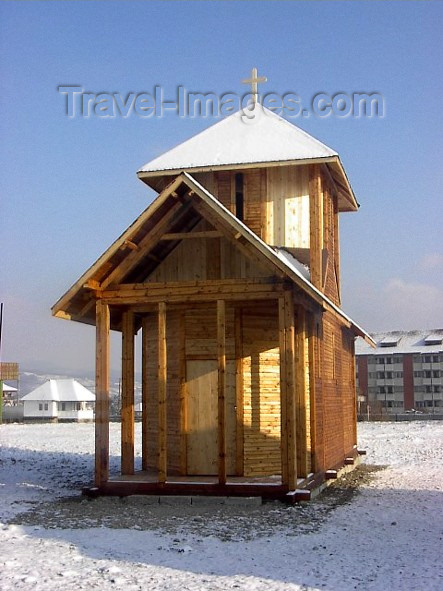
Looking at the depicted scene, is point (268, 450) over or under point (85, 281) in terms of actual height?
under

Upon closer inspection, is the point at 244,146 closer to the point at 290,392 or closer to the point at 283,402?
the point at 290,392

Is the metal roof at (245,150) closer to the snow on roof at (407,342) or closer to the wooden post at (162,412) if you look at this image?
the wooden post at (162,412)

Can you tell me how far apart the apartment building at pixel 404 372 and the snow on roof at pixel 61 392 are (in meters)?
38.0

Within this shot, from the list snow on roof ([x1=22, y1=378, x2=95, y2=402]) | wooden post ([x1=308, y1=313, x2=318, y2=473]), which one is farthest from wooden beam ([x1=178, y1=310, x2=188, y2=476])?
snow on roof ([x1=22, y1=378, x2=95, y2=402])

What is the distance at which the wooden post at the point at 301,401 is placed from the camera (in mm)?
16688

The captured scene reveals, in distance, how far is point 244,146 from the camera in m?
20.5

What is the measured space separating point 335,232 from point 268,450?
29.1 feet

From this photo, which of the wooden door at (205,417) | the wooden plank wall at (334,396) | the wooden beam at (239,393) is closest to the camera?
the wooden beam at (239,393)

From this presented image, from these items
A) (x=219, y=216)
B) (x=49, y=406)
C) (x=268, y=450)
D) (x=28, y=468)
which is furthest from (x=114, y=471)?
(x=49, y=406)

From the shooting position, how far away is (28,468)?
23.6 m

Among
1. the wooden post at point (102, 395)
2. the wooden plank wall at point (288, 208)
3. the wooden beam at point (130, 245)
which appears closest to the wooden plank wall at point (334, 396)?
the wooden plank wall at point (288, 208)

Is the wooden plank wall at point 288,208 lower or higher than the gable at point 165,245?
higher

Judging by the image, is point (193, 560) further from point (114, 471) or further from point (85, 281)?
point (114, 471)

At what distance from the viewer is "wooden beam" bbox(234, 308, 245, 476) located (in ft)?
58.5
